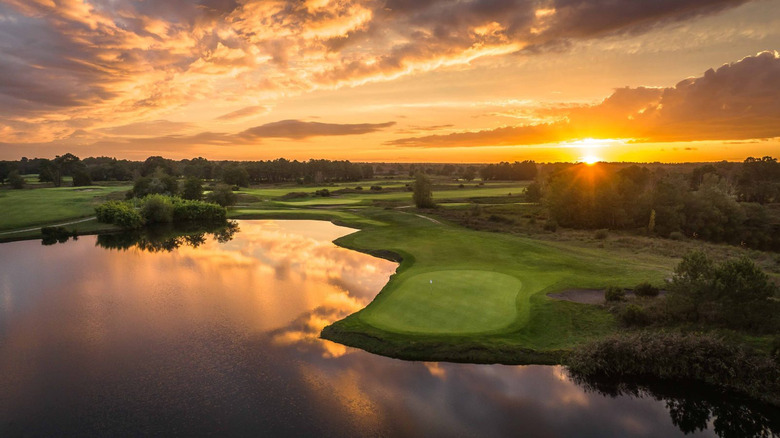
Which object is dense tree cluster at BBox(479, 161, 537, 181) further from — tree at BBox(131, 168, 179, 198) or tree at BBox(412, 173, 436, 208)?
tree at BBox(131, 168, 179, 198)

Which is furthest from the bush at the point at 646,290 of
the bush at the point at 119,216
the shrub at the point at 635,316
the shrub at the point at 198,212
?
the bush at the point at 119,216

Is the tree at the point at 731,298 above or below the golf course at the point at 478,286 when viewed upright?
above

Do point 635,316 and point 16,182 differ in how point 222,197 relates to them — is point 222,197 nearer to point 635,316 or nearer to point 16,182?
point 16,182

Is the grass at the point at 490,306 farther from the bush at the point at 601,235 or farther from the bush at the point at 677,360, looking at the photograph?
the bush at the point at 601,235

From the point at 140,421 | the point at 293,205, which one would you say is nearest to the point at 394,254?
the point at 140,421

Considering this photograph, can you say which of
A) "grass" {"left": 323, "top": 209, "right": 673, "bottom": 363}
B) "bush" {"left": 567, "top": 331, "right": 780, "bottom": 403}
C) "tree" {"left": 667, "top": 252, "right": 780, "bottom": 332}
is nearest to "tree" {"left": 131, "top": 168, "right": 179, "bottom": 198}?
"grass" {"left": 323, "top": 209, "right": 673, "bottom": 363}

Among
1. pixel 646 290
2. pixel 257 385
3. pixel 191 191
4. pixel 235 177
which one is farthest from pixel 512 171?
pixel 257 385

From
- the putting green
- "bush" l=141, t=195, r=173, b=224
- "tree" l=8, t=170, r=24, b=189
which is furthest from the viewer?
"tree" l=8, t=170, r=24, b=189
